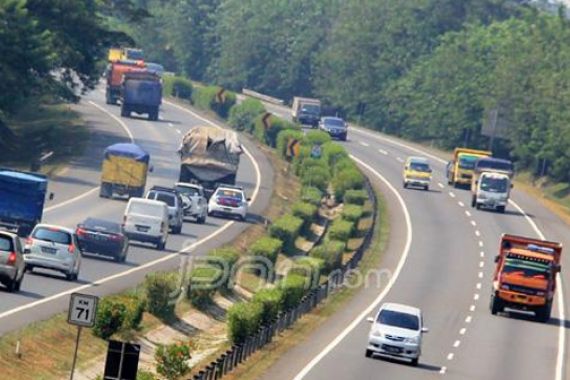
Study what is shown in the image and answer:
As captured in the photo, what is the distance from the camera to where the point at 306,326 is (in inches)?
2244

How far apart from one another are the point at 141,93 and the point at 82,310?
99453 mm

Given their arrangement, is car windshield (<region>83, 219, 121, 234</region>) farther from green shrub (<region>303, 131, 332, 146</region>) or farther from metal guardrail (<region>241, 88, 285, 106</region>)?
metal guardrail (<region>241, 88, 285, 106</region>)

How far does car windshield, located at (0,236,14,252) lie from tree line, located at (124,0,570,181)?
279 ft

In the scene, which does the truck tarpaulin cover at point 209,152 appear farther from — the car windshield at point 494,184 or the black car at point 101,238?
the black car at point 101,238

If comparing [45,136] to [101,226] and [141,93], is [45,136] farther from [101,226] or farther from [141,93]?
[101,226]

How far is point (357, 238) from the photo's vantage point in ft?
281

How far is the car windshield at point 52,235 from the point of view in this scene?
52.7 m

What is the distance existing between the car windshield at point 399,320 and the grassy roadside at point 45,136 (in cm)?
4852

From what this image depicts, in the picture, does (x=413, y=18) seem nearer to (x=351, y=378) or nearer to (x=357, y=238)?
(x=357, y=238)

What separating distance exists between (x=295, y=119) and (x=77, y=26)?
4412 cm

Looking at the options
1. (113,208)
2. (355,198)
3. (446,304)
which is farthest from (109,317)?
(355,198)

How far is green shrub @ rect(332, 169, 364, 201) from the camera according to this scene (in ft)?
328

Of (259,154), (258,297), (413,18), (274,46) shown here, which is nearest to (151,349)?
(258,297)

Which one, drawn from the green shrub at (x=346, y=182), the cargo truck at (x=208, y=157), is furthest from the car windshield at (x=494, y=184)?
the cargo truck at (x=208, y=157)
